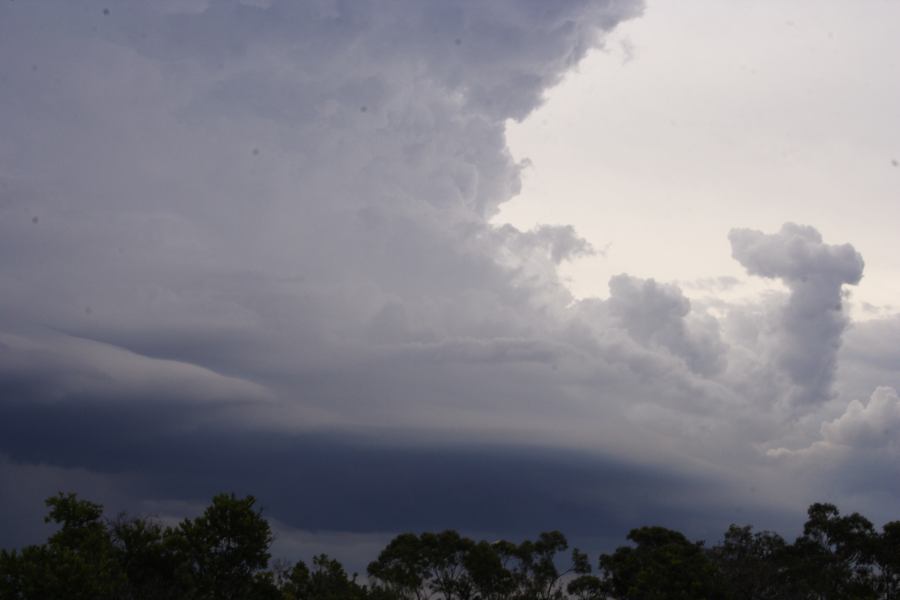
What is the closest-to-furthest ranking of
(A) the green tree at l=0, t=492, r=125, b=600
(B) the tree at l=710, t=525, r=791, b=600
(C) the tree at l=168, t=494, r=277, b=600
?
(A) the green tree at l=0, t=492, r=125, b=600 < (C) the tree at l=168, t=494, r=277, b=600 < (B) the tree at l=710, t=525, r=791, b=600

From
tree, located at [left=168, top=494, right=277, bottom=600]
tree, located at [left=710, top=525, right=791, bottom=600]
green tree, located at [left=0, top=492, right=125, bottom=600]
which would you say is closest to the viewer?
green tree, located at [left=0, top=492, right=125, bottom=600]

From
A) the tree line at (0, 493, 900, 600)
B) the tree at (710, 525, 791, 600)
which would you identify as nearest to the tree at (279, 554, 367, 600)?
the tree line at (0, 493, 900, 600)

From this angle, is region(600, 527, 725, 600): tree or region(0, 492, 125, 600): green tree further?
region(600, 527, 725, 600): tree

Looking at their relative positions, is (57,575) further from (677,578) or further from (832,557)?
(832,557)

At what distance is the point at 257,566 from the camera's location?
4862 centimetres

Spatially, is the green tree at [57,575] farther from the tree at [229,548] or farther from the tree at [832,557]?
the tree at [832,557]

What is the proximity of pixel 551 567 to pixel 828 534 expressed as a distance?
78.1ft

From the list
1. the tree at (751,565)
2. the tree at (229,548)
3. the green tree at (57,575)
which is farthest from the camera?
the tree at (751,565)

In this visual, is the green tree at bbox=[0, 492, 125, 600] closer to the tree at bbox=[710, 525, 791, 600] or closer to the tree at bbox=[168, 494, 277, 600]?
the tree at bbox=[168, 494, 277, 600]

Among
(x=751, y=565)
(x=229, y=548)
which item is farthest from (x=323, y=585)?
(x=751, y=565)

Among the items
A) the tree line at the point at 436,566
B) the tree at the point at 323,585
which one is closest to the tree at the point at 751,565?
the tree line at the point at 436,566

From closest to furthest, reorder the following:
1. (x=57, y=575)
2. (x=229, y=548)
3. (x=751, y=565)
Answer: (x=57, y=575)
(x=229, y=548)
(x=751, y=565)

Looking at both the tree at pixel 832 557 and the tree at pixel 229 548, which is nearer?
the tree at pixel 229 548

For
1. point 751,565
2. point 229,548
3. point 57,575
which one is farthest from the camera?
point 751,565
